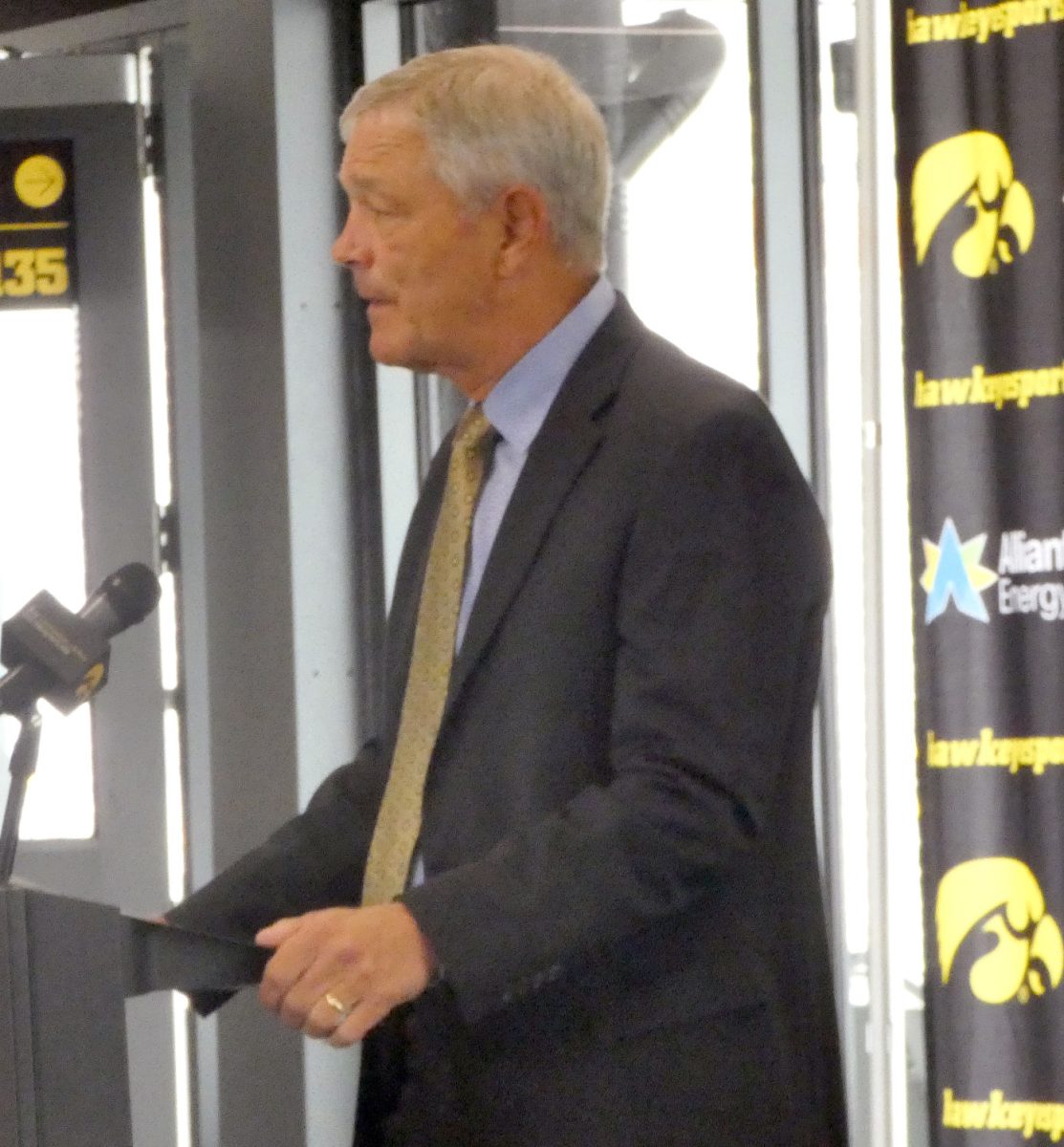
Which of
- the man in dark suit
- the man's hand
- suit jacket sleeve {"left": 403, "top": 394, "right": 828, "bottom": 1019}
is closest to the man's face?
the man in dark suit

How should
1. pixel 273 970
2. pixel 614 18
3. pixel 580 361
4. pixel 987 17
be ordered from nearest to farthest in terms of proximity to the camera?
pixel 273 970 < pixel 580 361 < pixel 987 17 < pixel 614 18

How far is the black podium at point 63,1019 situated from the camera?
122 cm

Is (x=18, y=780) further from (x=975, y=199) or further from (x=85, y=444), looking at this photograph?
(x=85, y=444)

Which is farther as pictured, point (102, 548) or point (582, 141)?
point (102, 548)

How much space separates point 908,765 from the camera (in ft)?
12.0

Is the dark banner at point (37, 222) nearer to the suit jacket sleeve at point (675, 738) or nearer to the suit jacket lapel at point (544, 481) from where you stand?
the suit jacket lapel at point (544, 481)

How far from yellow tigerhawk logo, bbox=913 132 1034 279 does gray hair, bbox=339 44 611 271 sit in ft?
6.07

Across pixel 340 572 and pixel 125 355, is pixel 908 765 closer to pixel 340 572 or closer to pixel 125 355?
pixel 340 572

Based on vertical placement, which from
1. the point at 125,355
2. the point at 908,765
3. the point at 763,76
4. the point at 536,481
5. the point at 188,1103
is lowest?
the point at 188,1103

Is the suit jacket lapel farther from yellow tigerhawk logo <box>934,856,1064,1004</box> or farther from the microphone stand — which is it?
yellow tigerhawk logo <box>934,856,1064,1004</box>

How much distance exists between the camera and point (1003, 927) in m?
3.37

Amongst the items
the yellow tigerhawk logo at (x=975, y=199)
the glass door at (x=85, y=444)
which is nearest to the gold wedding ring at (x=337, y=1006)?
the yellow tigerhawk logo at (x=975, y=199)

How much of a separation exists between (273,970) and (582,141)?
2.49 ft

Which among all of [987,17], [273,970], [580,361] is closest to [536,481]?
[580,361]
